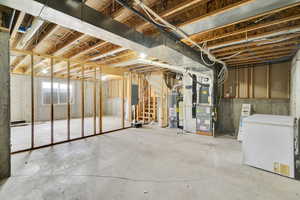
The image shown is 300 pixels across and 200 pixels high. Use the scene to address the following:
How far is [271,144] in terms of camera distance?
2338 mm

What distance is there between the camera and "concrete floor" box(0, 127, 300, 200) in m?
1.78

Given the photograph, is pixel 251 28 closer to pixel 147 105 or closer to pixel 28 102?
pixel 147 105

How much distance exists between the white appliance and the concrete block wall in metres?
2.38

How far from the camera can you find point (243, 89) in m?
5.05

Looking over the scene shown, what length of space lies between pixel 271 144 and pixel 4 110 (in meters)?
4.46

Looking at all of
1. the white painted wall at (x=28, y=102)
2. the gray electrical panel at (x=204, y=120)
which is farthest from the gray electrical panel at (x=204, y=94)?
the white painted wall at (x=28, y=102)

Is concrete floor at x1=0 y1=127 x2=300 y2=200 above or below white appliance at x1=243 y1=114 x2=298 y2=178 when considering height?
below

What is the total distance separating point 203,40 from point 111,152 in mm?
3304

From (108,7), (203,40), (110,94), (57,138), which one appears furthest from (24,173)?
(110,94)

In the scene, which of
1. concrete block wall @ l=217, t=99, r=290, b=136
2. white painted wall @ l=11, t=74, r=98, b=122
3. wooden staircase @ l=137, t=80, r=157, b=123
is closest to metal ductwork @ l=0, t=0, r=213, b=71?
concrete block wall @ l=217, t=99, r=290, b=136

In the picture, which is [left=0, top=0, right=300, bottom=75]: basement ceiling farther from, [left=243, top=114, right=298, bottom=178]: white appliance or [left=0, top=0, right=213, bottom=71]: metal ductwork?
[left=243, top=114, right=298, bottom=178]: white appliance

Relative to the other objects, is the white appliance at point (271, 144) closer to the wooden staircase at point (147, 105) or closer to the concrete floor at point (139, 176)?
the concrete floor at point (139, 176)

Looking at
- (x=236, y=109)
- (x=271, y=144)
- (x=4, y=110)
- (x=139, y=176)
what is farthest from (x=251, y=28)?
(x=4, y=110)

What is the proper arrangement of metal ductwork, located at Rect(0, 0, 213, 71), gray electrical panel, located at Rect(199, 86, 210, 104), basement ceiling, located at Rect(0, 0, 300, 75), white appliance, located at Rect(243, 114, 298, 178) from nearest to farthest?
metal ductwork, located at Rect(0, 0, 213, 71) < basement ceiling, located at Rect(0, 0, 300, 75) < white appliance, located at Rect(243, 114, 298, 178) < gray electrical panel, located at Rect(199, 86, 210, 104)
